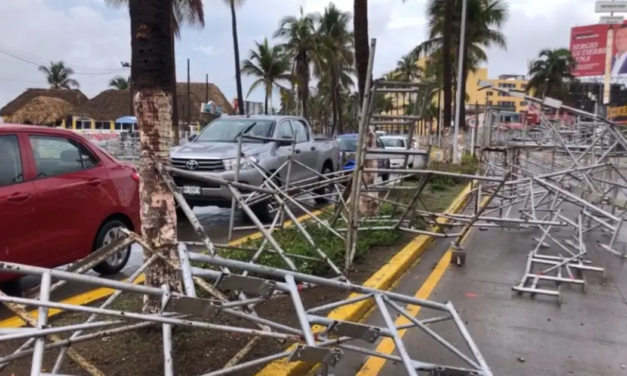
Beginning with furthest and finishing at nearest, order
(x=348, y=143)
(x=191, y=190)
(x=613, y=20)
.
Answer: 1. (x=613, y=20)
2. (x=348, y=143)
3. (x=191, y=190)

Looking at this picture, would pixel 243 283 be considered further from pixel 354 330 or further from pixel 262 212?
pixel 262 212

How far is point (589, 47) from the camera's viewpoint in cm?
→ 5456

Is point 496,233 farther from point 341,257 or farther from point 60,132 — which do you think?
point 60,132

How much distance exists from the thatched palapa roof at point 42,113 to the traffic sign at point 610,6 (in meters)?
40.0

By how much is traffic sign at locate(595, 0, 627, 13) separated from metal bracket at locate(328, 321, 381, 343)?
41.6 metres

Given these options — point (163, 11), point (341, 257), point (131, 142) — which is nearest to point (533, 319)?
point (341, 257)

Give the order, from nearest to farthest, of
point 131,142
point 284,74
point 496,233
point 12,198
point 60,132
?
point 12,198 < point 60,132 < point 496,233 < point 131,142 < point 284,74

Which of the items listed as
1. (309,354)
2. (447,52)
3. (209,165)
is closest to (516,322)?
(309,354)

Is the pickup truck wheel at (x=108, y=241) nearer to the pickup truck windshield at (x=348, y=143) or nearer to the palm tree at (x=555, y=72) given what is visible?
the pickup truck windshield at (x=348, y=143)

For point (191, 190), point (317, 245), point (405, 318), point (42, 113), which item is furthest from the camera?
point (42, 113)

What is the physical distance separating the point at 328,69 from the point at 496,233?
33.9 meters

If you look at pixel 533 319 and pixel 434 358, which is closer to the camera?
pixel 434 358

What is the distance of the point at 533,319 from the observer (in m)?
5.65

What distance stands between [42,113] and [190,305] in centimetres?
4698
